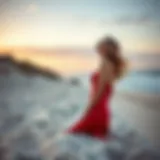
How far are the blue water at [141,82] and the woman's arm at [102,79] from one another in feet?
0.16

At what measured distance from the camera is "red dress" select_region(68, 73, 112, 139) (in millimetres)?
1340

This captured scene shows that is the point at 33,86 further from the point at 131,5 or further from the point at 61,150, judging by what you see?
the point at 131,5

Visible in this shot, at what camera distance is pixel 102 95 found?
1345 millimetres

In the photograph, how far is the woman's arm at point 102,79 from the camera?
1.34 meters

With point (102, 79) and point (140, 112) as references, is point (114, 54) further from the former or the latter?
point (140, 112)

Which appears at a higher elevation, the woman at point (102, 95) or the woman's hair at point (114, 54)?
the woman's hair at point (114, 54)

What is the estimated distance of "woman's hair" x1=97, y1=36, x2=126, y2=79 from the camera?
1346mm

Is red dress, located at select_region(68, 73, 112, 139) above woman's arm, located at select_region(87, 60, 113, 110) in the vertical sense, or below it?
below

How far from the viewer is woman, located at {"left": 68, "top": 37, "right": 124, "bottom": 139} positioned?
1.34 meters

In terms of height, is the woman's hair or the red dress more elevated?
the woman's hair

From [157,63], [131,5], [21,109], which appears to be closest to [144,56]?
[157,63]

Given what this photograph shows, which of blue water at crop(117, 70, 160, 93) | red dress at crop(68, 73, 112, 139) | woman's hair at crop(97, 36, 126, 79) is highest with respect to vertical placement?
woman's hair at crop(97, 36, 126, 79)

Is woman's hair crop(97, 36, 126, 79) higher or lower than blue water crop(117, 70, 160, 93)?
higher

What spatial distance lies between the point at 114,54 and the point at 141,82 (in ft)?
0.46
